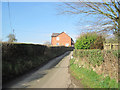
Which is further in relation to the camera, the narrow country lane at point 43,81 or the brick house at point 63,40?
the brick house at point 63,40

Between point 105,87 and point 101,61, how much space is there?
2156mm

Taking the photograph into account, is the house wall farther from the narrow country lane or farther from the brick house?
the narrow country lane

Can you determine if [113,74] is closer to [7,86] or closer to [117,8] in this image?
[117,8]

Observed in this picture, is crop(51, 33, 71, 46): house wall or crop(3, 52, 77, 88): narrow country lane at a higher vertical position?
crop(51, 33, 71, 46): house wall

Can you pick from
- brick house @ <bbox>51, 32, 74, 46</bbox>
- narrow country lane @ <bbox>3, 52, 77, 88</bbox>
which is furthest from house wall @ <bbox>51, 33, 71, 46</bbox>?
narrow country lane @ <bbox>3, 52, 77, 88</bbox>

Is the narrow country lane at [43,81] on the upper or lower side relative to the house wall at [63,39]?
lower

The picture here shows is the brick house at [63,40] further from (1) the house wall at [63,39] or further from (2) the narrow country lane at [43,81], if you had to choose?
(2) the narrow country lane at [43,81]

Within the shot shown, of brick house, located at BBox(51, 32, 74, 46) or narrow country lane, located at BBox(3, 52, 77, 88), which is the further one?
brick house, located at BBox(51, 32, 74, 46)

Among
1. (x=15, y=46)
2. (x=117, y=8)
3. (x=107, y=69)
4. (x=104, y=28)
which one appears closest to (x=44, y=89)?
(x=107, y=69)

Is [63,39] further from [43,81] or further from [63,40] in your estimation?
[43,81]

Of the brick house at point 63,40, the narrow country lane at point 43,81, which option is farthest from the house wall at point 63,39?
the narrow country lane at point 43,81

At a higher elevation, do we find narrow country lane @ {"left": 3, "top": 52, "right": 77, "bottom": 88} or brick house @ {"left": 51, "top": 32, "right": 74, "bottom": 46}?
brick house @ {"left": 51, "top": 32, "right": 74, "bottom": 46}

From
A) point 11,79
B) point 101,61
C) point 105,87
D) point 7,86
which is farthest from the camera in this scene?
point 11,79

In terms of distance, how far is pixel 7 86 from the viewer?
20.6 feet
